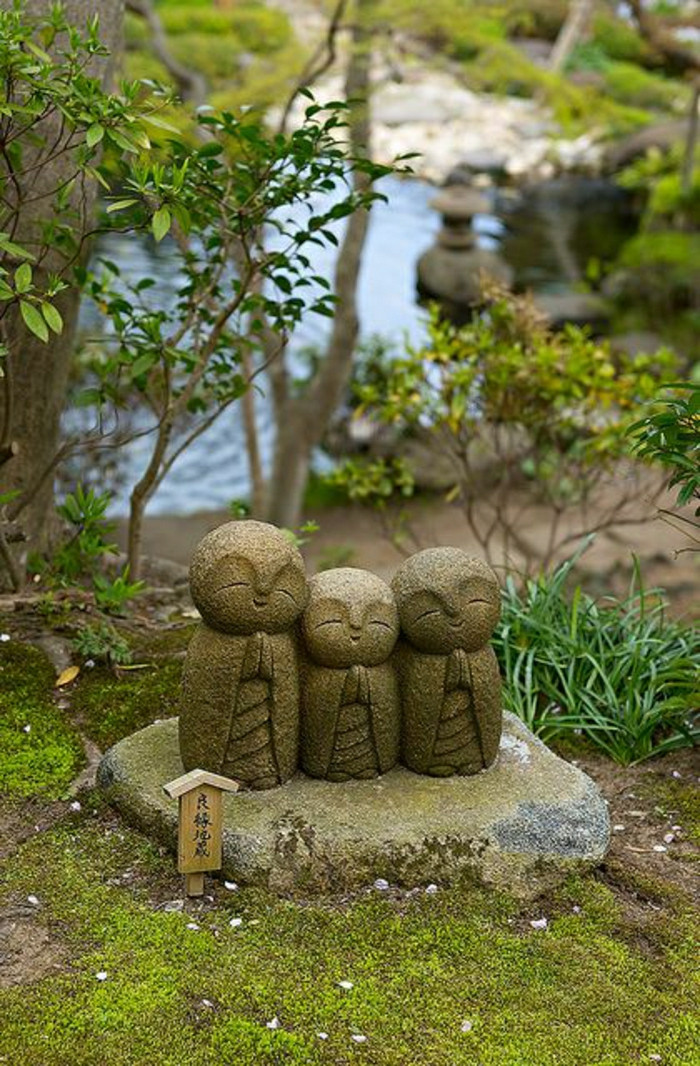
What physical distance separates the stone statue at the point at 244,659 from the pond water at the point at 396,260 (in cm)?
761

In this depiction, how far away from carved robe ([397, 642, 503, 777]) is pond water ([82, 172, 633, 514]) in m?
7.63

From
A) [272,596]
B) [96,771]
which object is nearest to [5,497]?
[96,771]

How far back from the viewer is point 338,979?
10.6 ft

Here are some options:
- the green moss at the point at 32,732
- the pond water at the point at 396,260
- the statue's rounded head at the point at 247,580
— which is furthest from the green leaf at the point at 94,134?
the pond water at the point at 396,260

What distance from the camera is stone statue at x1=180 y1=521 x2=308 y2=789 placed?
363 cm

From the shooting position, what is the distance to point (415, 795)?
12.7 feet

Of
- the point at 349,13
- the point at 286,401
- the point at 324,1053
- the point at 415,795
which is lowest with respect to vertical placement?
the point at 324,1053

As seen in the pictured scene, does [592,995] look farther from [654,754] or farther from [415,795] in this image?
[654,754]

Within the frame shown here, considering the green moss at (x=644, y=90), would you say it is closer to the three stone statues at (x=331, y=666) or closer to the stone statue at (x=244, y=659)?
the three stone statues at (x=331, y=666)

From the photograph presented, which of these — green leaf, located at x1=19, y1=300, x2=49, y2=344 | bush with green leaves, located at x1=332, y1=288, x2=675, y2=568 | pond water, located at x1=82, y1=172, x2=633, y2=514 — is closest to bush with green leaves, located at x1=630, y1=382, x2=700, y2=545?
green leaf, located at x1=19, y1=300, x2=49, y2=344

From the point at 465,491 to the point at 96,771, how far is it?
12.8 feet

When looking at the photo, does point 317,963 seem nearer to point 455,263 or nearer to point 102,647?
point 102,647

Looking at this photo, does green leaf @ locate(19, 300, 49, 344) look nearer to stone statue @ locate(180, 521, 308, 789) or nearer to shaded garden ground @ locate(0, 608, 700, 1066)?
stone statue @ locate(180, 521, 308, 789)

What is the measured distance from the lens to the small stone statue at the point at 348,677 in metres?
3.74
